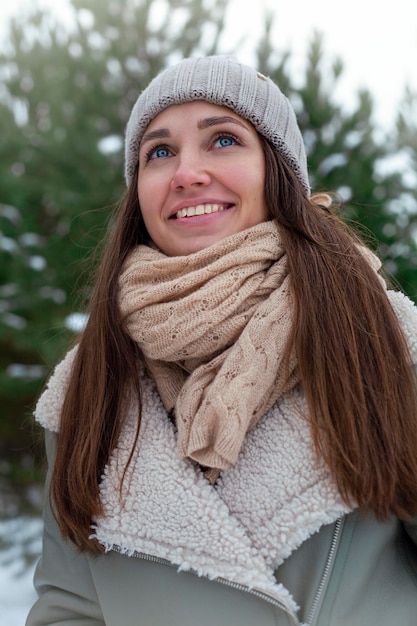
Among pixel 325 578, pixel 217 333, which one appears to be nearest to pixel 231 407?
pixel 217 333

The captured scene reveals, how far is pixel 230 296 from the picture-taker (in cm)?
123

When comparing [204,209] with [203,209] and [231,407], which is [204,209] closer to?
[203,209]

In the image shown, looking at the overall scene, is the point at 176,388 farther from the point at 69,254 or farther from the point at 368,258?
the point at 69,254

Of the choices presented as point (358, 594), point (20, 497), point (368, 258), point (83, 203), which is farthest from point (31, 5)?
point (358, 594)

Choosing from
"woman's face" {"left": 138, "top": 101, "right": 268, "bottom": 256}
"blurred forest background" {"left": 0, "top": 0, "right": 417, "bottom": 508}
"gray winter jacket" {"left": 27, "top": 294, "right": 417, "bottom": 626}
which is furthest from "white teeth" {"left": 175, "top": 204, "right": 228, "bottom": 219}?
"blurred forest background" {"left": 0, "top": 0, "right": 417, "bottom": 508}

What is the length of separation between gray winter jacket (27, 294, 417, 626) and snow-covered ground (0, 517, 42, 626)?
2126 mm

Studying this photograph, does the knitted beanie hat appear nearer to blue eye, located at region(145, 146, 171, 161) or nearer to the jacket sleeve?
blue eye, located at region(145, 146, 171, 161)

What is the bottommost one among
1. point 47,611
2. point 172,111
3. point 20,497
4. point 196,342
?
point 20,497

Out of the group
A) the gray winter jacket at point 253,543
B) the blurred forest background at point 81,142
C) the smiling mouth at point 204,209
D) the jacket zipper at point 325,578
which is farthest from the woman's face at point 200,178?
the blurred forest background at point 81,142

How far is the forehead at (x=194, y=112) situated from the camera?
1.37 meters

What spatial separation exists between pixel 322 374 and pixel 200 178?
0.47 meters

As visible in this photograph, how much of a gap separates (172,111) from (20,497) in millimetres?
3883

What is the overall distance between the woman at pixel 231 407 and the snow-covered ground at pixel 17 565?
199 cm

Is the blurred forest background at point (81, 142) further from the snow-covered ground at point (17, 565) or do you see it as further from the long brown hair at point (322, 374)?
the long brown hair at point (322, 374)
